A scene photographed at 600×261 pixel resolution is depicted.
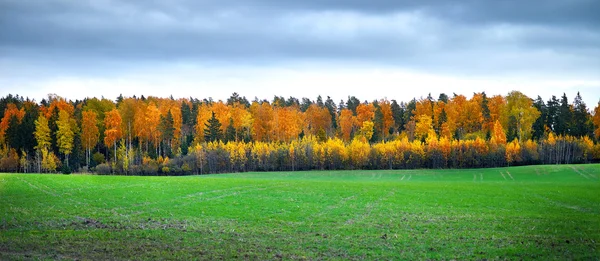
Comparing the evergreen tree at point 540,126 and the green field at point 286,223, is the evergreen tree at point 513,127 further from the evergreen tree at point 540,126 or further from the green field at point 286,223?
the green field at point 286,223

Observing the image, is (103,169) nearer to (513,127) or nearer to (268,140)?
(268,140)

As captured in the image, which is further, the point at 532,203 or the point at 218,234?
the point at 532,203

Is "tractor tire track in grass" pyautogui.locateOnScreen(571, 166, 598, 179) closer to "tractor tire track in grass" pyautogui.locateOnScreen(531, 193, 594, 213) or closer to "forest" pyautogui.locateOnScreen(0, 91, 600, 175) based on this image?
"forest" pyautogui.locateOnScreen(0, 91, 600, 175)

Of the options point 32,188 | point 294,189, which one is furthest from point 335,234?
point 32,188

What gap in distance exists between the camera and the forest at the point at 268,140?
11212 cm

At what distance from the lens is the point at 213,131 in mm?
130000

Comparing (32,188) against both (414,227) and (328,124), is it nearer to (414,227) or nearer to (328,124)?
(414,227)

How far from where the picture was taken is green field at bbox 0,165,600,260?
19812mm

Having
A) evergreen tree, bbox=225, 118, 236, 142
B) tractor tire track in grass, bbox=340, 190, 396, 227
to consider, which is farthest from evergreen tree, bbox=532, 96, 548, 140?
tractor tire track in grass, bbox=340, 190, 396, 227

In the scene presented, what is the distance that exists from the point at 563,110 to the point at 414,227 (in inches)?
5179

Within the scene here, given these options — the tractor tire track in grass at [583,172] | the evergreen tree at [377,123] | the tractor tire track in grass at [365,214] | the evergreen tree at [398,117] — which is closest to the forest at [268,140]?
the evergreen tree at [377,123]

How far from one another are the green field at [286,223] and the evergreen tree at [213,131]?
268ft

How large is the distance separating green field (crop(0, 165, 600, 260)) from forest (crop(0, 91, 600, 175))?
2596 inches

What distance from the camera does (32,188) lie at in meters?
42.5
